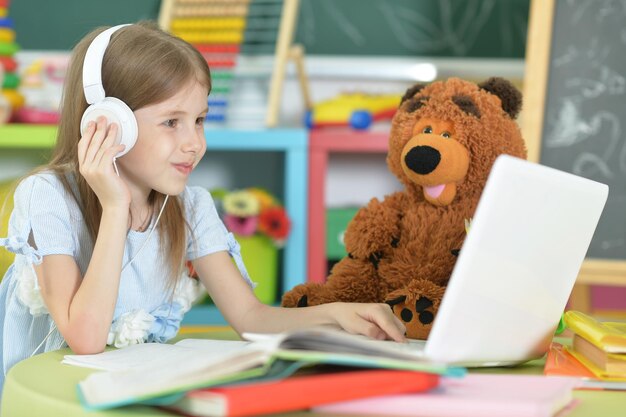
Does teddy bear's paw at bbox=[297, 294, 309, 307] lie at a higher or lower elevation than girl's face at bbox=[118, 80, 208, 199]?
lower

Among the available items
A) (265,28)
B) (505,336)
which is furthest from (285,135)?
(505,336)

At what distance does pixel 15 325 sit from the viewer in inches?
46.9

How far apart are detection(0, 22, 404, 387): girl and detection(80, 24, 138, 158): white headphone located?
0.04ft

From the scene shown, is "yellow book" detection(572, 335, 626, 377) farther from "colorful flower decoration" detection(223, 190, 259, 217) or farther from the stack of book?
"colorful flower decoration" detection(223, 190, 259, 217)

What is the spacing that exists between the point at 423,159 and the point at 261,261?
1487 mm

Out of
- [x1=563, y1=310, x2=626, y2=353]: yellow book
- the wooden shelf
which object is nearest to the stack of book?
[x1=563, y1=310, x2=626, y2=353]: yellow book

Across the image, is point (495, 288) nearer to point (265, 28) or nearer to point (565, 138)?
point (565, 138)

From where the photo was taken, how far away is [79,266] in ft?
3.74

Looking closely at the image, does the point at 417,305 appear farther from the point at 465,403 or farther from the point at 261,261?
the point at 261,261

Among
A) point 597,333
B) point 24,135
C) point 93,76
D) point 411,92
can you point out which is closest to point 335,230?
point 24,135

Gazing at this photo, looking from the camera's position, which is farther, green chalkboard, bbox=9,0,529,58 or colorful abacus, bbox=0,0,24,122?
green chalkboard, bbox=9,0,529,58

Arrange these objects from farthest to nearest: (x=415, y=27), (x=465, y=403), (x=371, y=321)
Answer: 1. (x=415, y=27)
2. (x=371, y=321)
3. (x=465, y=403)

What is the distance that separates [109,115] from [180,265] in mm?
282

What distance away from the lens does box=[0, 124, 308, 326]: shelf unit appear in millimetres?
2600
